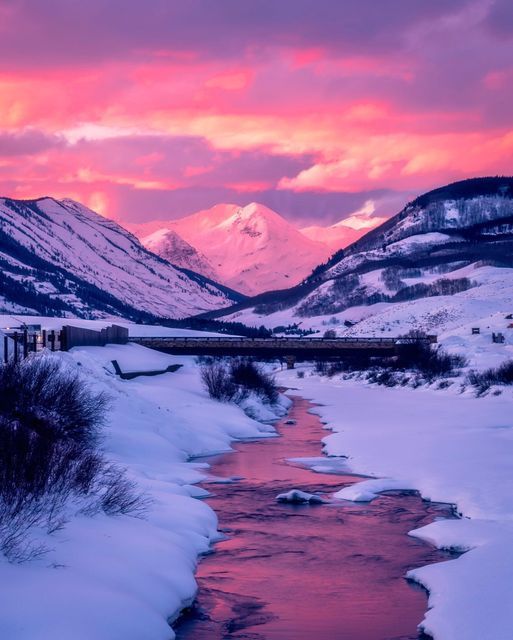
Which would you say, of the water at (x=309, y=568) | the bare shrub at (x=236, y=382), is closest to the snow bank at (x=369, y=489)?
the water at (x=309, y=568)

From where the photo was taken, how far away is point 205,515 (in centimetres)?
3077

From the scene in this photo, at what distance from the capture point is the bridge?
140500mm

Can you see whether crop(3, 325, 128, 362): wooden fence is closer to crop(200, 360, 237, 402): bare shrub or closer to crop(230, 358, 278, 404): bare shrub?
crop(200, 360, 237, 402): bare shrub

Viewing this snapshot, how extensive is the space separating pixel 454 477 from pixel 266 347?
105 metres

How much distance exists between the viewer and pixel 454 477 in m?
39.6

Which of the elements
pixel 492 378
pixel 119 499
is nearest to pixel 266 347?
pixel 492 378

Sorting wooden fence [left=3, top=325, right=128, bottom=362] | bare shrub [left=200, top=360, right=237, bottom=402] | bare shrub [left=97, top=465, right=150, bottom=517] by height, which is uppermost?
wooden fence [left=3, top=325, right=128, bottom=362]

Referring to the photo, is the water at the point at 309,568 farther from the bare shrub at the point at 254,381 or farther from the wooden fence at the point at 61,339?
the bare shrub at the point at 254,381

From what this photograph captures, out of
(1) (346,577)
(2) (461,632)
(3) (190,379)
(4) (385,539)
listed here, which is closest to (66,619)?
(2) (461,632)

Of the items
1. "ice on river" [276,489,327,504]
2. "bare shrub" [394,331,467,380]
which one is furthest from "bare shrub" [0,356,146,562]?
"bare shrub" [394,331,467,380]

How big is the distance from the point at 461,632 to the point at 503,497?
50.1 ft

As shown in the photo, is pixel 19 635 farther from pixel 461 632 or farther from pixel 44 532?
pixel 461 632

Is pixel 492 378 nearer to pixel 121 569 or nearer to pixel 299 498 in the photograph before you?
pixel 299 498

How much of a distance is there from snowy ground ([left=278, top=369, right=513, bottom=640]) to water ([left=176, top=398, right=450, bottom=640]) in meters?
0.77
